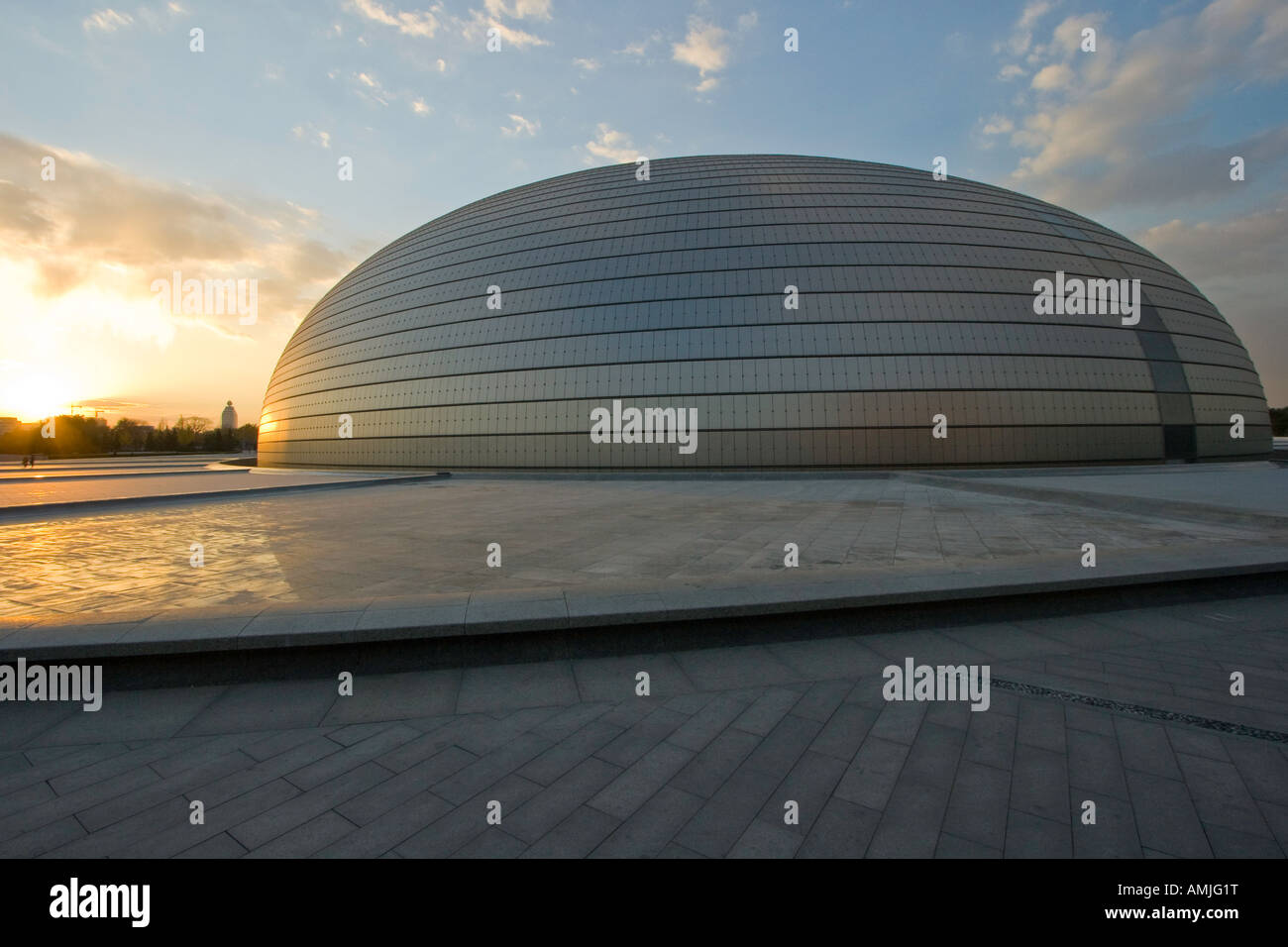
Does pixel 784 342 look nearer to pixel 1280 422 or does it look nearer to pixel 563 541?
pixel 563 541

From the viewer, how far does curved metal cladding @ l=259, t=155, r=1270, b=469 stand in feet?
67.5

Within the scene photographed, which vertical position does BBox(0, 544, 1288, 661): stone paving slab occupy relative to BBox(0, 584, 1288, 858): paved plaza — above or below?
above

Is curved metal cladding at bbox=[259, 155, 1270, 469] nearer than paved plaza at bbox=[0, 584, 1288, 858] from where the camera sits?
No

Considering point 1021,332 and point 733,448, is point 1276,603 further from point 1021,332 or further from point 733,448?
point 1021,332

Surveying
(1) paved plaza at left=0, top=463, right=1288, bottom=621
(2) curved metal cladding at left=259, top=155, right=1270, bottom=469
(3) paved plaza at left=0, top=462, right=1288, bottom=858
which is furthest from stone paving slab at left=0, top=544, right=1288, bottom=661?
(2) curved metal cladding at left=259, top=155, right=1270, bottom=469

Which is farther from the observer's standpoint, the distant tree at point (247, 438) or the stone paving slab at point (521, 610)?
the distant tree at point (247, 438)

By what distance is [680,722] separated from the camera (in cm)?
361

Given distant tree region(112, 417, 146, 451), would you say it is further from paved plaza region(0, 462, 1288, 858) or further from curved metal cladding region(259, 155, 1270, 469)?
paved plaza region(0, 462, 1288, 858)

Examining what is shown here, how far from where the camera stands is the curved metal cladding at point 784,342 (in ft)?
67.5

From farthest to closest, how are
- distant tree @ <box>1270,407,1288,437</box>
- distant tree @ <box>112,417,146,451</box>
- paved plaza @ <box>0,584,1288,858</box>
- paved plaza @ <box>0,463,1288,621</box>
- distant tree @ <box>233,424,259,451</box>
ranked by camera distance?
distant tree @ <box>233,424,259,451</box>
distant tree @ <box>112,417,146,451</box>
distant tree @ <box>1270,407,1288,437</box>
paved plaza @ <box>0,463,1288,621</box>
paved plaza @ <box>0,584,1288,858</box>

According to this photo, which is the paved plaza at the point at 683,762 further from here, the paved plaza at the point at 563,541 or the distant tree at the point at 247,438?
the distant tree at the point at 247,438

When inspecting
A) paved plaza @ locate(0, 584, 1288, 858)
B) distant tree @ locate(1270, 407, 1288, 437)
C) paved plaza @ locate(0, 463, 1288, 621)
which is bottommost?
paved plaza @ locate(0, 584, 1288, 858)

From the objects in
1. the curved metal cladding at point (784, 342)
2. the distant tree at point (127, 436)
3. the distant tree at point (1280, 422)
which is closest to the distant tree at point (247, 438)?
the distant tree at point (127, 436)

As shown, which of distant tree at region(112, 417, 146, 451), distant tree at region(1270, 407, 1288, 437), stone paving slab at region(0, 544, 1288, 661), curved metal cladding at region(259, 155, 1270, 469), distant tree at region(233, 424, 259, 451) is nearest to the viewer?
stone paving slab at region(0, 544, 1288, 661)
